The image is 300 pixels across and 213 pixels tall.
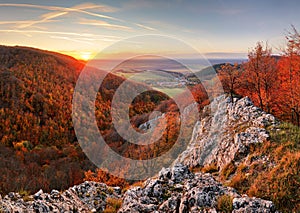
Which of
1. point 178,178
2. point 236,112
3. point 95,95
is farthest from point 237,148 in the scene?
point 95,95

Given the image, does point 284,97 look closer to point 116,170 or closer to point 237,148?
point 237,148

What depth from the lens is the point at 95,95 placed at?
5384 inches

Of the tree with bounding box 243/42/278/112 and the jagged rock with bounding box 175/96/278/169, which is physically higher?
the tree with bounding box 243/42/278/112

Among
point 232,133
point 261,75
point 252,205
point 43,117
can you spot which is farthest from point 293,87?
point 43,117

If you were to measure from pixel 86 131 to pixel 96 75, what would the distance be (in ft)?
248

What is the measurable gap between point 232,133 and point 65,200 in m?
10.4

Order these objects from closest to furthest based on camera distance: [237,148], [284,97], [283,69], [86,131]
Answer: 1. [237,148]
2. [284,97]
3. [283,69]
4. [86,131]

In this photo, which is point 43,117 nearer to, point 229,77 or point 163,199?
point 229,77

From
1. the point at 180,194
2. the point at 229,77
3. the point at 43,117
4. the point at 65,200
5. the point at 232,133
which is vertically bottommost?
the point at 43,117

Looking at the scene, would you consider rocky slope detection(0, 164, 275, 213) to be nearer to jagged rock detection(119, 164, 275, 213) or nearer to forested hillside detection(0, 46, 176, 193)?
jagged rock detection(119, 164, 275, 213)

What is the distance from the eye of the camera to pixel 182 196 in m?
8.84

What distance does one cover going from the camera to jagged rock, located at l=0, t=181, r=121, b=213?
28.5ft

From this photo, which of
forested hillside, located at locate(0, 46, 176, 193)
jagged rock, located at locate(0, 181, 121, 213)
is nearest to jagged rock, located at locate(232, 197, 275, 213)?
jagged rock, located at locate(0, 181, 121, 213)

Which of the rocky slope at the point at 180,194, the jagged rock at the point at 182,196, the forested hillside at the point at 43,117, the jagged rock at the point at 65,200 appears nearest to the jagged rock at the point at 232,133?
the rocky slope at the point at 180,194
